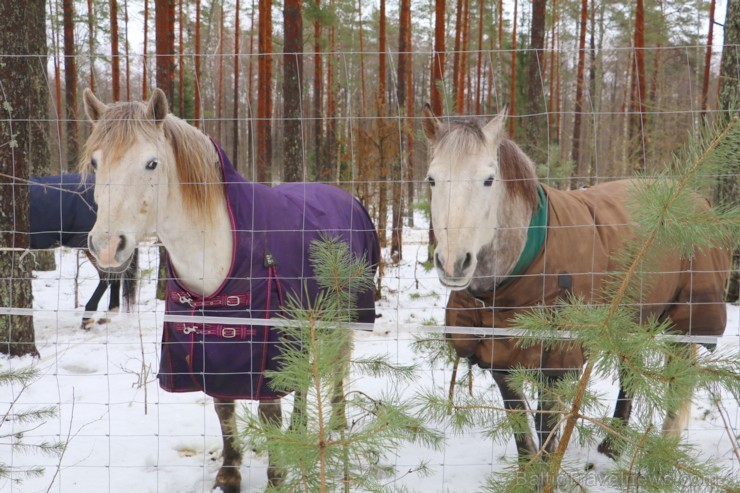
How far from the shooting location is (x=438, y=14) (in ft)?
31.6

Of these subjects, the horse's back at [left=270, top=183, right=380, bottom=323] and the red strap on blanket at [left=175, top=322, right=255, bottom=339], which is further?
the horse's back at [left=270, top=183, right=380, bottom=323]

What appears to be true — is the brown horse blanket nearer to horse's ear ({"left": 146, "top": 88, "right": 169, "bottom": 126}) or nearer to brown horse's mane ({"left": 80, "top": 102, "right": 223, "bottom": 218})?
brown horse's mane ({"left": 80, "top": 102, "right": 223, "bottom": 218})

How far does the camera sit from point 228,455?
2814 mm

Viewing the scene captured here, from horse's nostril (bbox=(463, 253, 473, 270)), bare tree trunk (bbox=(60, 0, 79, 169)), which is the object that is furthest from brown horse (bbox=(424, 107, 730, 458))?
bare tree trunk (bbox=(60, 0, 79, 169))

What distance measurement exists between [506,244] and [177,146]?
4.99 feet

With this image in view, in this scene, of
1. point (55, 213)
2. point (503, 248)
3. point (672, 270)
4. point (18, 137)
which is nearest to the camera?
point (503, 248)

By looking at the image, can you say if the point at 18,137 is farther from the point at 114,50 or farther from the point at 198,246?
the point at 114,50

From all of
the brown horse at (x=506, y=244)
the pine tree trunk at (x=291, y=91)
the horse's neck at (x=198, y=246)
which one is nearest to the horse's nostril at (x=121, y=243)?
the horse's neck at (x=198, y=246)

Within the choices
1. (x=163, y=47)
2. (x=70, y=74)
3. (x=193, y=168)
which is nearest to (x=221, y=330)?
(x=193, y=168)

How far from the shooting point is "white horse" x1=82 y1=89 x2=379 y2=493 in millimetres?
2234

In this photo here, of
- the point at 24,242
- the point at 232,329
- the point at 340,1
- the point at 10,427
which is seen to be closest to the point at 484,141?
the point at 232,329

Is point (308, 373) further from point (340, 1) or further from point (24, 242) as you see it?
point (340, 1)

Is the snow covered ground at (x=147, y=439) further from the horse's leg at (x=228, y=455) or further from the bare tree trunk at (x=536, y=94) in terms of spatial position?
the bare tree trunk at (x=536, y=94)

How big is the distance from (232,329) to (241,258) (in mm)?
318
